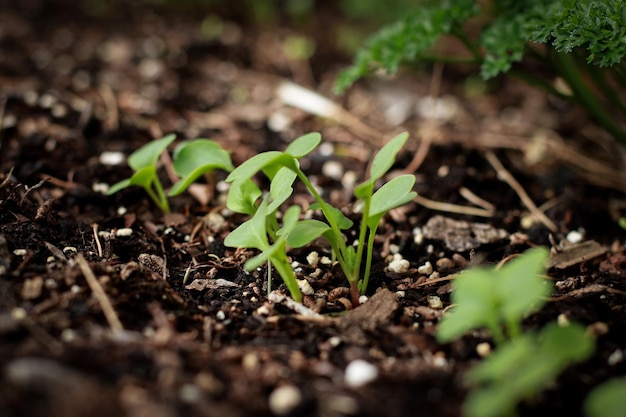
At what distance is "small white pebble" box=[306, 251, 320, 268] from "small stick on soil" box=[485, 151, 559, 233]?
2.54ft

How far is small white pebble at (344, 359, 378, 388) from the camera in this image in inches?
42.9

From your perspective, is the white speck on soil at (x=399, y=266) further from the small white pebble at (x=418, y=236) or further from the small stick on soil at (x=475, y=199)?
the small stick on soil at (x=475, y=199)

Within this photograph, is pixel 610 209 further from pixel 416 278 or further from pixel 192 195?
pixel 192 195

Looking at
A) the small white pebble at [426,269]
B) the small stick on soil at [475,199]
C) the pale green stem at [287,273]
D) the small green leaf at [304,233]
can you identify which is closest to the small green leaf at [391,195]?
the small green leaf at [304,233]

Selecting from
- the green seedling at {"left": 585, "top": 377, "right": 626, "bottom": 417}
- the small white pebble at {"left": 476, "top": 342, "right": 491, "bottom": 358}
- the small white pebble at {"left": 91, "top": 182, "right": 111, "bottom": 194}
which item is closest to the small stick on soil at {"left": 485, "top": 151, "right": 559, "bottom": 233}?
the small white pebble at {"left": 476, "top": 342, "right": 491, "bottom": 358}

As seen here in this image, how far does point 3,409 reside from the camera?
917 millimetres

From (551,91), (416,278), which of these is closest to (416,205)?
(416,278)

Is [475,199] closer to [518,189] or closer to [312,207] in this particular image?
[518,189]

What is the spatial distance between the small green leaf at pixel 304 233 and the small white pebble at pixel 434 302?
0.35m

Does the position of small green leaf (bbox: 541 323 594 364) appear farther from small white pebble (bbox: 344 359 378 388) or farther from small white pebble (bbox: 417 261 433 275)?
small white pebble (bbox: 417 261 433 275)

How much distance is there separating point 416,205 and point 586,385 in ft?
2.99

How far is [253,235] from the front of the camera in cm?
132

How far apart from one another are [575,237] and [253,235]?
1070 mm

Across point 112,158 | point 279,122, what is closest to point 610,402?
point 112,158
